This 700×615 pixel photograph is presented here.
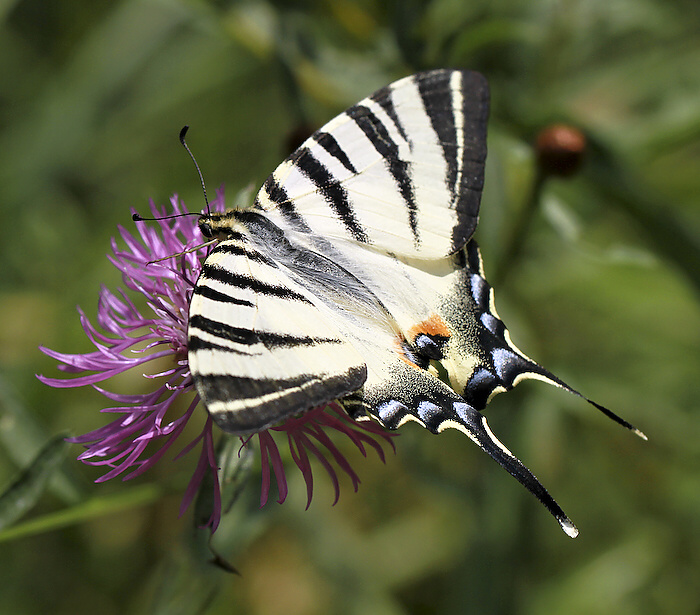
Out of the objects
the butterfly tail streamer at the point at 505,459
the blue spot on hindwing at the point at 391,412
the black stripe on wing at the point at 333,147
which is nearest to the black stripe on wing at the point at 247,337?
the blue spot on hindwing at the point at 391,412

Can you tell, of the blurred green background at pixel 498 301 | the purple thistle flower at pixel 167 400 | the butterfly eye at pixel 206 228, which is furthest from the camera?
the blurred green background at pixel 498 301

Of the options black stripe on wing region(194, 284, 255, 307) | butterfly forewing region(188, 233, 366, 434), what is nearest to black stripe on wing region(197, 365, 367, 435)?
butterfly forewing region(188, 233, 366, 434)

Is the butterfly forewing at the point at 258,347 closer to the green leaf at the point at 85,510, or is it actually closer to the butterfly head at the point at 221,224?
the butterfly head at the point at 221,224

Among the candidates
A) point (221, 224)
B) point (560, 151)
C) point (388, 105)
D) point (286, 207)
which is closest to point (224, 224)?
point (221, 224)

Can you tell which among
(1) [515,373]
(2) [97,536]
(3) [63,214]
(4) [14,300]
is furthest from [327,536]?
(3) [63,214]

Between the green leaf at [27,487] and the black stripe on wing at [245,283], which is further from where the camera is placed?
the green leaf at [27,487]

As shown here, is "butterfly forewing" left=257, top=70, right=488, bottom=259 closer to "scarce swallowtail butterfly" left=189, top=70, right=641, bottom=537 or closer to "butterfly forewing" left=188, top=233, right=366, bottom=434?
"scarce swallowtail butterfly" left=189, top=70, right=641, bottom=537

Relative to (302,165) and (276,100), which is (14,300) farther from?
(302,165)

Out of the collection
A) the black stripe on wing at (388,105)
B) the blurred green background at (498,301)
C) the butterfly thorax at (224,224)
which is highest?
the black stripe on wing at (388,105)

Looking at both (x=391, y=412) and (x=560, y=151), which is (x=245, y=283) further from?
(x=560, y=151)
